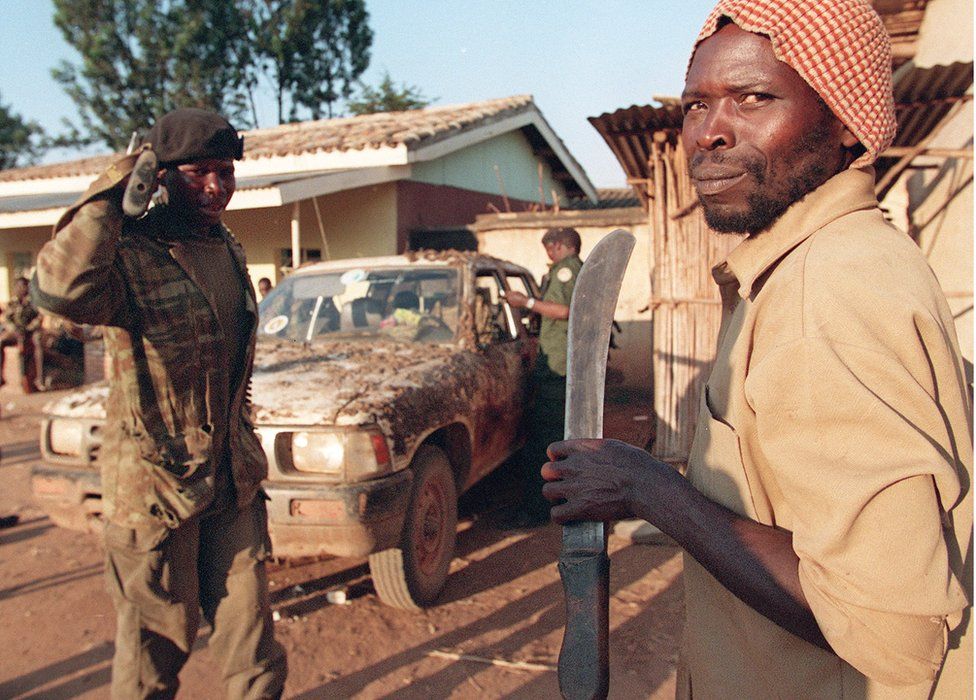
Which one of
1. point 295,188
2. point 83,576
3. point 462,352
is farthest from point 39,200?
point 462,352

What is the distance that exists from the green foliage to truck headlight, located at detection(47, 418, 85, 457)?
2779 cm

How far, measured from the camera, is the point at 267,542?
246 cm

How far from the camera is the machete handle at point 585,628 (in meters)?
1.00

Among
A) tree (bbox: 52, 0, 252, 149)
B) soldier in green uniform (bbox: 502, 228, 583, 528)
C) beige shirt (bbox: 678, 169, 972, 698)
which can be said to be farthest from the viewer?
tree (bbox: 52, 0, 252, 149)

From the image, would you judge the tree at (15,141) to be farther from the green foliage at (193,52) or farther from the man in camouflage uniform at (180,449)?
the man in camouflage uniform at (180,449)

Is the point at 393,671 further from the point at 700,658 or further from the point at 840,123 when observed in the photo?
the point at 840,123

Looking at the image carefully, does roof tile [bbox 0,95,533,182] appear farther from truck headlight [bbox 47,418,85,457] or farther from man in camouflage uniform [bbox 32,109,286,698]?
man in camouflage uniform [bbox 32,109,286,698]

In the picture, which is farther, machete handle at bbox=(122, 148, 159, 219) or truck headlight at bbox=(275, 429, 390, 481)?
truck headlight at bbox=(275, 429, 390, 481)

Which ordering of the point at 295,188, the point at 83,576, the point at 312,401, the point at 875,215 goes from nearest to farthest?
the point at 875,215 → the point at 312,401 → the point at 83,576 → the point at 295,188

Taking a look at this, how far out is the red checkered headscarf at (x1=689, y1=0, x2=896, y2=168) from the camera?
91 cm

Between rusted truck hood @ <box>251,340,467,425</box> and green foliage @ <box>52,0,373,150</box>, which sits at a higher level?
green foliage @ <box>52,0,373,150</box>

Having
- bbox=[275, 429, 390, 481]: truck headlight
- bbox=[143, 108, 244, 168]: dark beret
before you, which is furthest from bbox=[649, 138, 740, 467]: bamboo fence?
bbox=[143, 108, 244, 168]: dark beret

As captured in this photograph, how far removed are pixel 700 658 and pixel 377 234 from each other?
10214 mm

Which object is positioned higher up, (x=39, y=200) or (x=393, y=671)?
(x=39, y=200)
